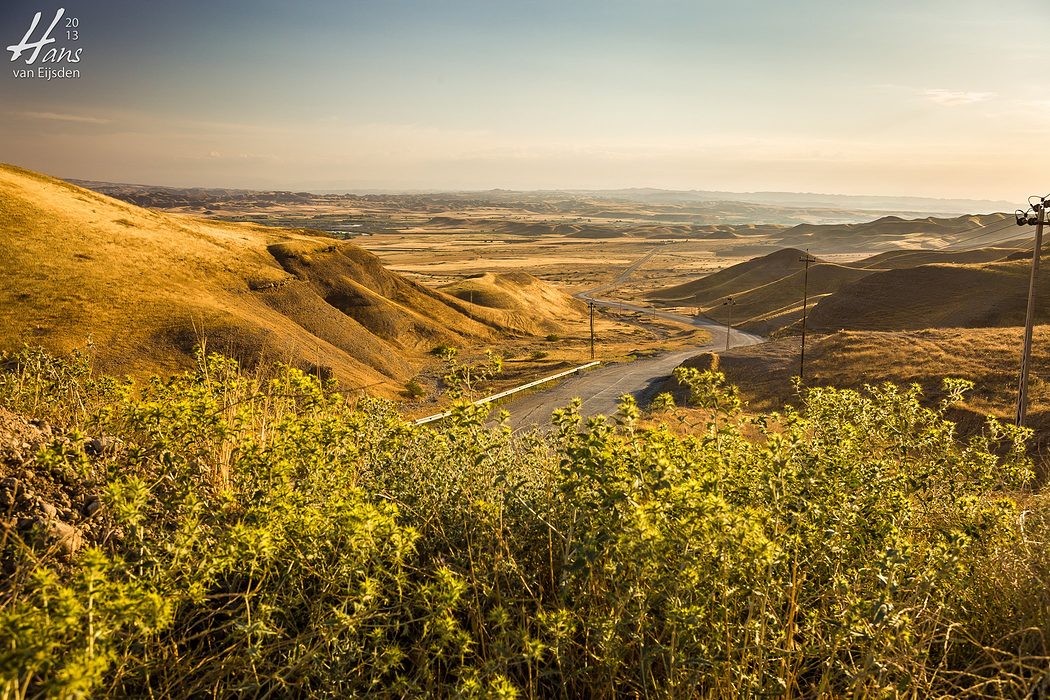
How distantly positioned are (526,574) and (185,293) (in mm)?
48104

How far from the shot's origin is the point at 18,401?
27.0ft

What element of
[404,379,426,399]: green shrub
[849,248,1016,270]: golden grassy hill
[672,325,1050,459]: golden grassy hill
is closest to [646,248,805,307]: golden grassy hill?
[849,248,1016,270]: golden grassy hill

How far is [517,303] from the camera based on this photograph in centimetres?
8725

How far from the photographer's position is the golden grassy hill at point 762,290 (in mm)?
93706

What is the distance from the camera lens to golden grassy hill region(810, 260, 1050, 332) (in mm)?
62562

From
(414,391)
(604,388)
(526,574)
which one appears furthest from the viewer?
(604,388)

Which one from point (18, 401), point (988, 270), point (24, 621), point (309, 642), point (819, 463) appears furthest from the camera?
point (988, 270)

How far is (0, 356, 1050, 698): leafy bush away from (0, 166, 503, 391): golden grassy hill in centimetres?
2797

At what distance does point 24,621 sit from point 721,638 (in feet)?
13.4

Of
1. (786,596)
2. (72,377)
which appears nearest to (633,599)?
(786,596)

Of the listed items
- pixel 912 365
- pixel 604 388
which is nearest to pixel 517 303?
pixel 604 388

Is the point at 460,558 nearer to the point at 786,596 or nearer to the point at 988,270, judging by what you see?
the point at 786,596

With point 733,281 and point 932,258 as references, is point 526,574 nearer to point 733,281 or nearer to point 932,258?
point 932,258

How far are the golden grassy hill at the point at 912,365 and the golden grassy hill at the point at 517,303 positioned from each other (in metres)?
31.3
